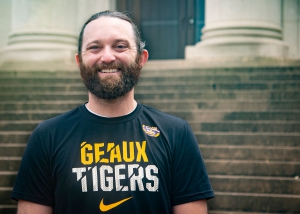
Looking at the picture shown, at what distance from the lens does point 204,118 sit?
573 centimetres

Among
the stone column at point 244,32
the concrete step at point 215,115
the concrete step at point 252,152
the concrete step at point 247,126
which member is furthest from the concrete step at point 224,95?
the stone column at point 244,32

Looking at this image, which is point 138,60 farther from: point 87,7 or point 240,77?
point 87,7

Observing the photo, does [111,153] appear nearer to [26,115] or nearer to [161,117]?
[161,117]

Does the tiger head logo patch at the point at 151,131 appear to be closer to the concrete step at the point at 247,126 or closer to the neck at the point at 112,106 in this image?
the neck at the point at 112,106

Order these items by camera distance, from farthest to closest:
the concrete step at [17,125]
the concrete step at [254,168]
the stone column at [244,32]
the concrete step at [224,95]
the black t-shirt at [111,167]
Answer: the stone column at [244,32]
the concrete step at [224,95]
the concrete step at [17,125]
the concrete step at [254,168]
the black t-shirt at [111,167]

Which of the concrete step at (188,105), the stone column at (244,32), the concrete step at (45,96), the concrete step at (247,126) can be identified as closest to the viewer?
the concrete step at (247,126)

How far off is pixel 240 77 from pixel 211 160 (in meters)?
2.48

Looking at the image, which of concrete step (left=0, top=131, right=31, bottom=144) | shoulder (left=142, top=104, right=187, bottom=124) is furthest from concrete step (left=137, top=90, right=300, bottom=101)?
shoulder (left=142, top=104, right=187, bottom=124)

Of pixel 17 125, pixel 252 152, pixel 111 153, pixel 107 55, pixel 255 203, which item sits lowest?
pixel 255 203

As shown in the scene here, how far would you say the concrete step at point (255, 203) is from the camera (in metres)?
4.02

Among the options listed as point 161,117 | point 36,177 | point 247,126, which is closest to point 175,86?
point 247,126

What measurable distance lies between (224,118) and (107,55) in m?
4.33

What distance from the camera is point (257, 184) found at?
4.28 m

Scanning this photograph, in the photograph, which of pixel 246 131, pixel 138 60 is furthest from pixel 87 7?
pixel 138 60
